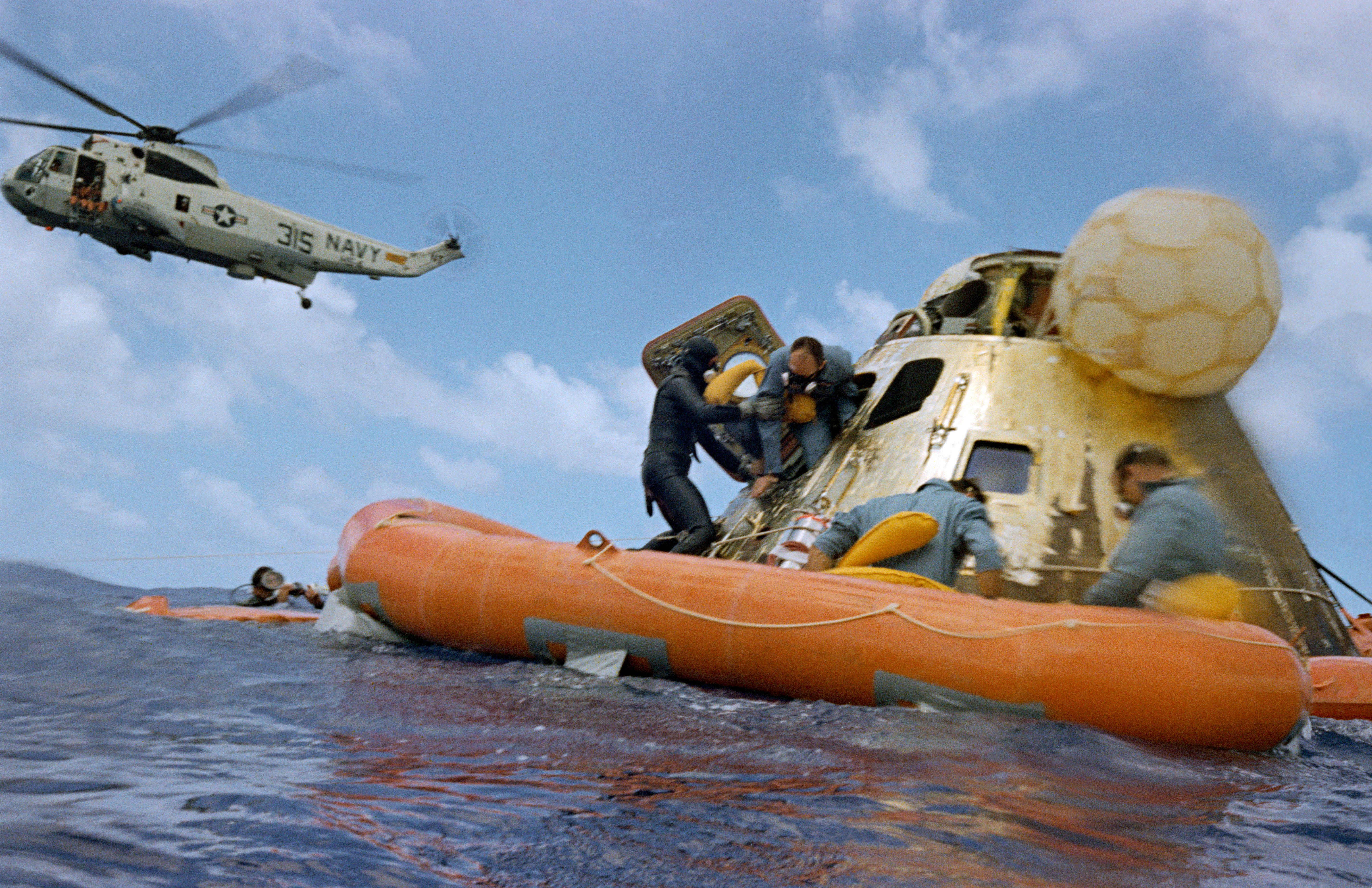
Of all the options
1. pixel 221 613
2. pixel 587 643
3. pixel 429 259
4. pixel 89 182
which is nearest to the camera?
pixel 587 643

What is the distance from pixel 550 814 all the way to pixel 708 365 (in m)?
5.83

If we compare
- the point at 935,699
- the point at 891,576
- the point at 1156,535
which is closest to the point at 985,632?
the point at 935,699

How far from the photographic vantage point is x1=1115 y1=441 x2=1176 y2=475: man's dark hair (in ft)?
14.0

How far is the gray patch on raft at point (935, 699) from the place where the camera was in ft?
13.8

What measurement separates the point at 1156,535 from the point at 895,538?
53.8 inches

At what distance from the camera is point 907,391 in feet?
22.6

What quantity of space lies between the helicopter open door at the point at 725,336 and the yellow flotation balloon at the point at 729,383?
1.57 ft

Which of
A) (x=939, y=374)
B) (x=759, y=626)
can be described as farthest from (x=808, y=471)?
(x=759, y=626)

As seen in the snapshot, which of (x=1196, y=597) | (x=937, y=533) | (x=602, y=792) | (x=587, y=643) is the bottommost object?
(x=602, y=792)

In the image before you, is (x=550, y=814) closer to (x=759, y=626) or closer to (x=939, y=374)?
(x=759, y=626)

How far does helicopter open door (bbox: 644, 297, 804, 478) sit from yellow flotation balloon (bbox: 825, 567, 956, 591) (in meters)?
3.40

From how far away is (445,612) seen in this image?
19.0 ft

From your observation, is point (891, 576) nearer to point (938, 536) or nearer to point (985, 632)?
point (938, 536)

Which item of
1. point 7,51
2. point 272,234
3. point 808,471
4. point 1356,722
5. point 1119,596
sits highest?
point 7,51
